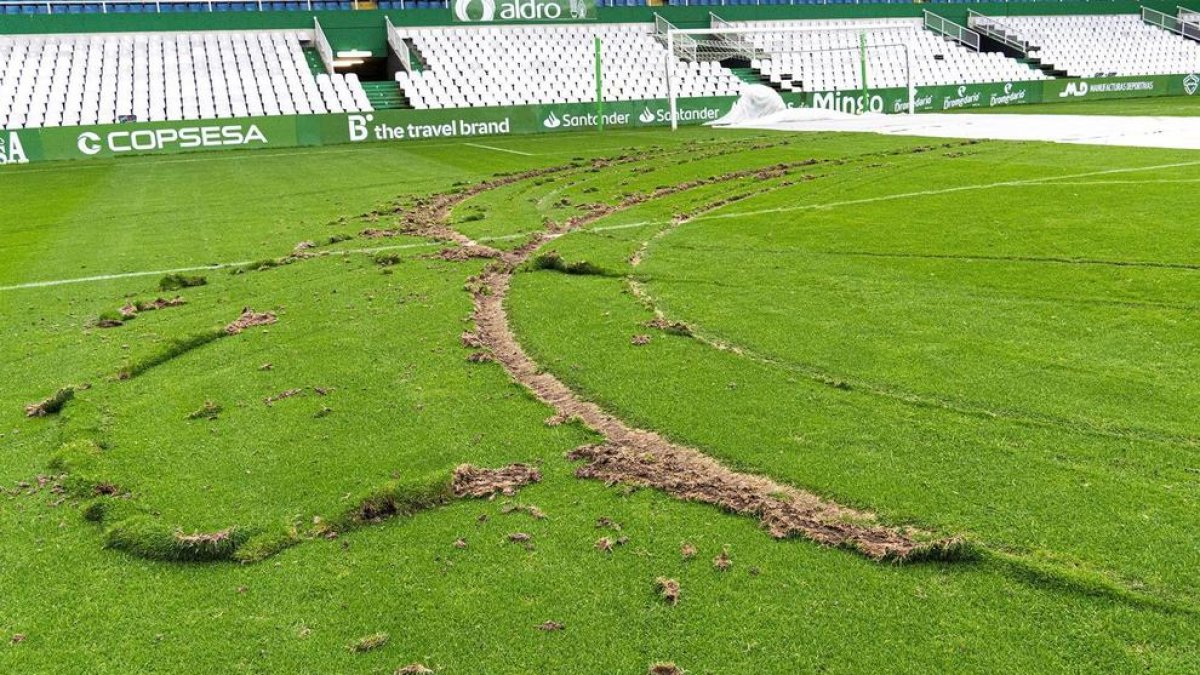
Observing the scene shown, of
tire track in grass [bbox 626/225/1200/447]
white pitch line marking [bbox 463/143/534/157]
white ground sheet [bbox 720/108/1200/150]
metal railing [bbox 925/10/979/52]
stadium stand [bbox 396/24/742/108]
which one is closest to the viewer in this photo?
tire track in grass [bbox 626/225/1200/447]

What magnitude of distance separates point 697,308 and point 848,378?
7.17 feet

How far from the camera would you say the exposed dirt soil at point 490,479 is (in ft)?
15.6

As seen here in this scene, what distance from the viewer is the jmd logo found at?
44.4 metres

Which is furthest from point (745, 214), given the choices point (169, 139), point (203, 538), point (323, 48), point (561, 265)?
point (323, 48)

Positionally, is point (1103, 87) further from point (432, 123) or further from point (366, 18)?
point (366, 18)

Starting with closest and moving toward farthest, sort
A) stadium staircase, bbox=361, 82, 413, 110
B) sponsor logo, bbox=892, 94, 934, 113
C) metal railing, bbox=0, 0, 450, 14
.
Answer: stadium staircase, bbox=361, 82, 413, 110 < metal railing, bbox=0, 0, 450, 14 < sponsor logo, bbox=892, 94, 934, 113

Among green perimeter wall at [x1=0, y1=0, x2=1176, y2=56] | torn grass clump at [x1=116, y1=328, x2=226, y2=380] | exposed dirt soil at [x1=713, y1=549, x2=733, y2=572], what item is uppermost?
green perimeter wall at [x1=0, y1=0, x2=1176, y2=56]

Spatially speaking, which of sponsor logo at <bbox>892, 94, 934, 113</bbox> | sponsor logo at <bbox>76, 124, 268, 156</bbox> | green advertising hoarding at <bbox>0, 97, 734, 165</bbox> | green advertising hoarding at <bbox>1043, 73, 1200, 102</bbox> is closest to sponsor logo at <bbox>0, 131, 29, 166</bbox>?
green advertising hoarding at <bbox>0, 97, 734, 165</bbox>

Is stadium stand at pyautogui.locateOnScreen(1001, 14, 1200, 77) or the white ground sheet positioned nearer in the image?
the white ground sheet

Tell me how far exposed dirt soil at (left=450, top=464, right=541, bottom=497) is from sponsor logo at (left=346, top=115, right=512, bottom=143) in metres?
28.7

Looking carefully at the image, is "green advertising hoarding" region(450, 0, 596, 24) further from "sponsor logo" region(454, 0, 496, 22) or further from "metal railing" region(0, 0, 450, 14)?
"metal railing" region(0, 0, 450, 14)

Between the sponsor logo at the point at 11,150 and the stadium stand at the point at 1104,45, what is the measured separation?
4545 cm

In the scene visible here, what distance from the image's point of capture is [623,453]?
16.8 ft

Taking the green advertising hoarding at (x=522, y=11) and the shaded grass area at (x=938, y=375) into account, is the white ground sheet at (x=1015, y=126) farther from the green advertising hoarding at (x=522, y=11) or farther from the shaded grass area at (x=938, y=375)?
the green advertising hoarding at (x=522, y=11)
